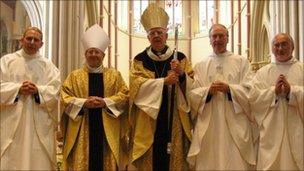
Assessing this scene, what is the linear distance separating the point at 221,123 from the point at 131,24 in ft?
48.8

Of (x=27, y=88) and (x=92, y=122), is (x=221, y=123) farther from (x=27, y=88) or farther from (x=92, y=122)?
(x=27, y=88)

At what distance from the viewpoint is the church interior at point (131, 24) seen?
33.0 ft

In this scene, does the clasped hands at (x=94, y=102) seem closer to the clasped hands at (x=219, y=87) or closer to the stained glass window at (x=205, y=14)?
the clasped hands at (x=219, y=87)

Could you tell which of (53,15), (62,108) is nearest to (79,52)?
(53,15)

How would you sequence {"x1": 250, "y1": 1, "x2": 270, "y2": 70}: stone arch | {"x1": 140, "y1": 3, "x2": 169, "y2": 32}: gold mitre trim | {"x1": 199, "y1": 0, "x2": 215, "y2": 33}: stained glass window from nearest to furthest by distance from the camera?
{"x1": 140, "y1": 3, "x2": 169, "y2": 32}: gold mitre trim
{"x1": 250, "y1": 1, "x2": 270, "y2": 70}: stone arch
{"x1": 199, "y1": 0, "x2": 215, "y2": 33}: stained glass window

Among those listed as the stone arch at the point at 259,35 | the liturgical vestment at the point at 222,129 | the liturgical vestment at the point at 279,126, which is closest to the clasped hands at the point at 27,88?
the liturgical vestment at the point at 222,129

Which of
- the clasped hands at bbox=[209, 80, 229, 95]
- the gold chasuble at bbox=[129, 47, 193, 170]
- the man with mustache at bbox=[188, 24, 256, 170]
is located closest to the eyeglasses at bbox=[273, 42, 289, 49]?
the man with mustache at bbox=[188, 24, 256, 170]

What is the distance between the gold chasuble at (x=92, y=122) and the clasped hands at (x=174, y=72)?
1.64 ft

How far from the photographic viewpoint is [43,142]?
5293 millimetres

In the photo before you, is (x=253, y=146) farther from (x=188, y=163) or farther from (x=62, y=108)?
(x=62, y=108)

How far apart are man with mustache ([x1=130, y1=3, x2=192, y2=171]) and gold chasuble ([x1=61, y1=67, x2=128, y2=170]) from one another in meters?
0.18

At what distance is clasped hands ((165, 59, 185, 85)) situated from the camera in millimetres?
5191

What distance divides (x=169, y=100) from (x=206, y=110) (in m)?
0.39

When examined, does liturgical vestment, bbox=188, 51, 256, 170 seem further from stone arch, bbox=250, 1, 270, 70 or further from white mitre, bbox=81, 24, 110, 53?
stone arch, bbox=250, 1, 270, 70
